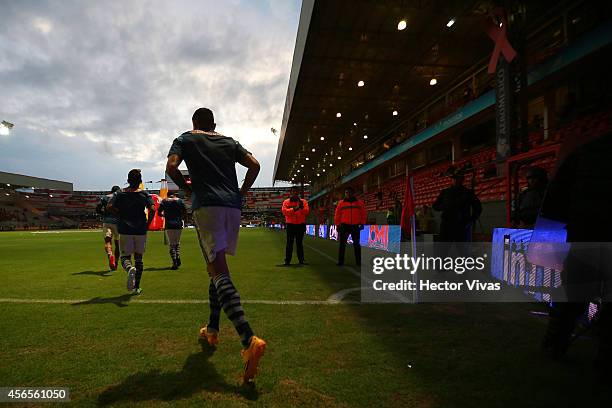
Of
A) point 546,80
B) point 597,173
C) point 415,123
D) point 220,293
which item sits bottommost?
point 220,293

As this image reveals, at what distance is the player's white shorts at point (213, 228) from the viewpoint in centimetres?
257

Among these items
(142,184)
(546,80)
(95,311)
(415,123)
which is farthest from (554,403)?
(415,123)

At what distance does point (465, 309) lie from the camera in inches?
165

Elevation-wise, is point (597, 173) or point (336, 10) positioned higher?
point (336, 10)

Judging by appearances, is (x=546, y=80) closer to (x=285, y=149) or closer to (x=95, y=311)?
(x=95, y=311)

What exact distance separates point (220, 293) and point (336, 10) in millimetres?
13663

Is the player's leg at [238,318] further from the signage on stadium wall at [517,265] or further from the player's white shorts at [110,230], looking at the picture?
the player's white shorts at [110,230]

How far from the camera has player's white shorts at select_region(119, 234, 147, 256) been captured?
536 centimetres

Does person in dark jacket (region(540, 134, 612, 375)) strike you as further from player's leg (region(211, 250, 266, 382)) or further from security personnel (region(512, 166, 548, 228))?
security personnel (region(512, 166, 548, 228))

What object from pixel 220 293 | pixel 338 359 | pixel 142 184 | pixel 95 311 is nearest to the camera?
pixel 220 293

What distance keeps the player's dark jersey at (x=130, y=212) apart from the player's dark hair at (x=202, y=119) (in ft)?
10.5

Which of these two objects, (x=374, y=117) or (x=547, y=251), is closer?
(x=547, y=251)

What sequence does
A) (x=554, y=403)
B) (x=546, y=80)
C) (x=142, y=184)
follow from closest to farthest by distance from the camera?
(x=554, y=403) < (x=142, y=184) < (x=546, y=80)

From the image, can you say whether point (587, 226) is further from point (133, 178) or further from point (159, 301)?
point (133, 178)
